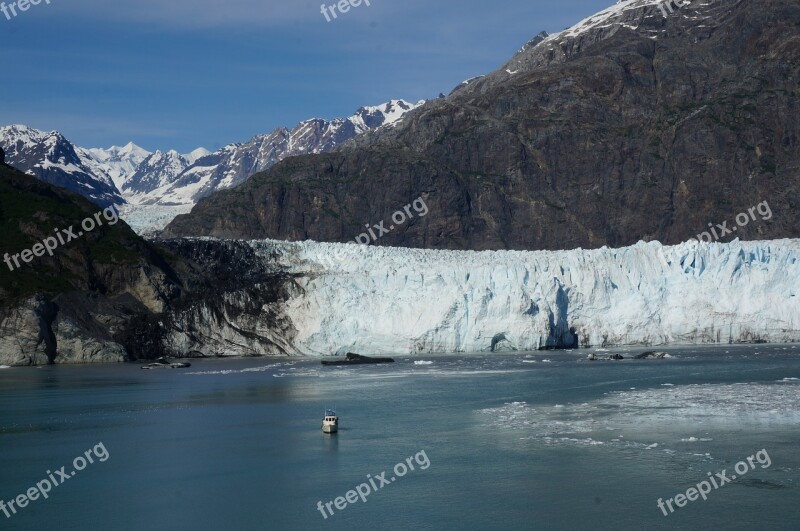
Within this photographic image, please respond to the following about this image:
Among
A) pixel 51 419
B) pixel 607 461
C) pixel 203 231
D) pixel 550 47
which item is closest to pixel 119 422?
pixel 51 419

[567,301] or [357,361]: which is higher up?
[567,301]

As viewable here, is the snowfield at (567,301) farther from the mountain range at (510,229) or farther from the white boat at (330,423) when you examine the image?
the white boat at (330,423)

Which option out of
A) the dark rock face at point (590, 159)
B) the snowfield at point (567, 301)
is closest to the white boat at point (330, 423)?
the snowfield at point (567, 301)

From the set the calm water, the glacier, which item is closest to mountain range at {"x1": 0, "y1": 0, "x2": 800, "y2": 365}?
the glacier

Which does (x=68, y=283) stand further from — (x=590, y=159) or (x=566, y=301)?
(x=590, y=159)

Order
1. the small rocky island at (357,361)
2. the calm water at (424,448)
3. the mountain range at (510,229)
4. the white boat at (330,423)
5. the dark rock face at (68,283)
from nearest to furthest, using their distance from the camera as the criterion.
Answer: the calm water at (424,448), the white boat at (330,423), the small rocky island at (357,361), the mountain range at (510,229), the dark rock face at (68,283)

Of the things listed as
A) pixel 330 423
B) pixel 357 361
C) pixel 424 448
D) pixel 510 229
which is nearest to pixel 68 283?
pixel 357 361
